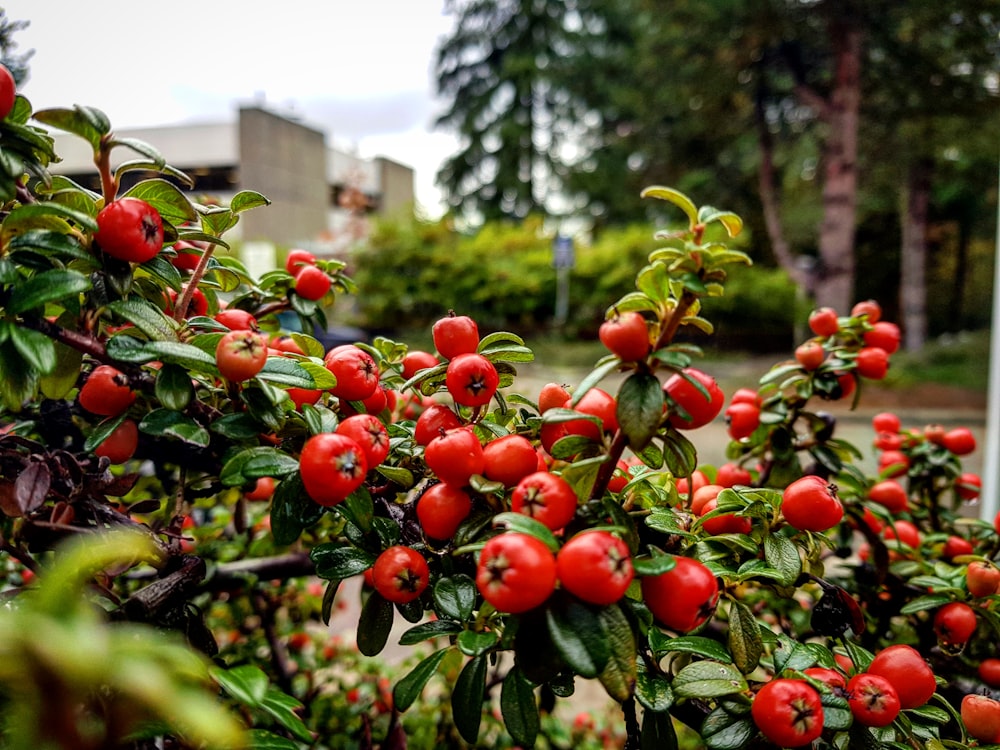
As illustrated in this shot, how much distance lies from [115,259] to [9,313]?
0.10m

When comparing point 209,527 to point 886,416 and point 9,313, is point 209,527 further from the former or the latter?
point 886,416

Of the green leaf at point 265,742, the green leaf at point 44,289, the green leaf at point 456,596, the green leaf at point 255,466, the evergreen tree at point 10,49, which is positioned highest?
the evergreen tree at point 10,49

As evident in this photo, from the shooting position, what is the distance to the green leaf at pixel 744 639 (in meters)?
0.55

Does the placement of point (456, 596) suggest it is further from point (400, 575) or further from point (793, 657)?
point (793, 657)

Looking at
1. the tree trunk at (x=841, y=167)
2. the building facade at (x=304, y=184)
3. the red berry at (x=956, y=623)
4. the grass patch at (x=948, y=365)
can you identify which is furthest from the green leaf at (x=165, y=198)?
the tree trunk at (x=841, y=167)

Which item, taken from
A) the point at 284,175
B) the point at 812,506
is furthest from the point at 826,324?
the point at 284,175

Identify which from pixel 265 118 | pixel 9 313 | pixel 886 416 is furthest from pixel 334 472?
pixel 265 118

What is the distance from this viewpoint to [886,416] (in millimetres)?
1154

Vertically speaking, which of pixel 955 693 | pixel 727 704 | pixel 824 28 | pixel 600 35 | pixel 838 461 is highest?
pixel 600 35

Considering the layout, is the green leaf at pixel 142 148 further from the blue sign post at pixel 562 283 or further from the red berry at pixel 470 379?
the blue sign post at pixel 562 283

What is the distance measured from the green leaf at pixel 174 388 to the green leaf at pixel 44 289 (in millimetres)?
91

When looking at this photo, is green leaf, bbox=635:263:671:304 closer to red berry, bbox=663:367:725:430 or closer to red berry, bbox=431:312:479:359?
red berry, bbox=663:367:725:430

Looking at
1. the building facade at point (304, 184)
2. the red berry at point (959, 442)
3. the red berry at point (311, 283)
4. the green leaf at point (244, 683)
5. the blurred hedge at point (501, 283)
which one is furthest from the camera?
the building facade at point (304, 184)

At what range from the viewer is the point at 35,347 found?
1.60 feet
